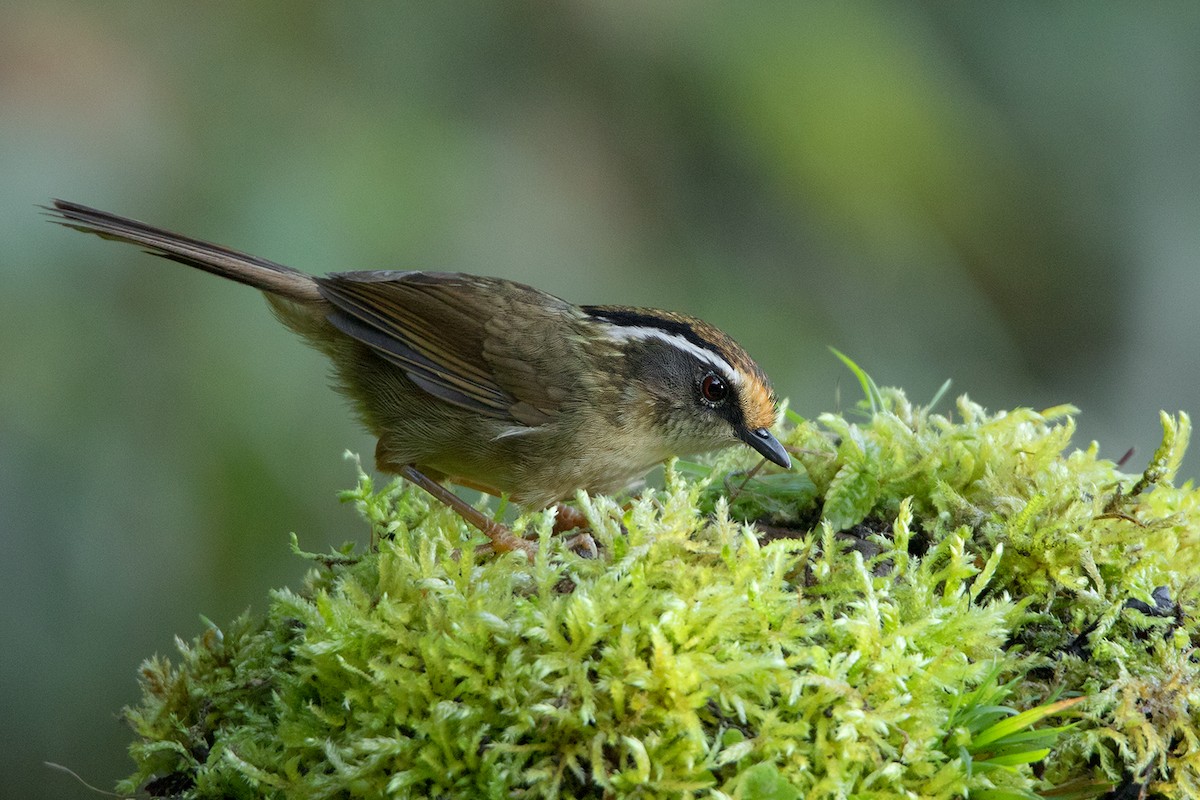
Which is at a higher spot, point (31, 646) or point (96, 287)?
point (96, 287)

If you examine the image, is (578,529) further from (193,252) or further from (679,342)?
(193,252)

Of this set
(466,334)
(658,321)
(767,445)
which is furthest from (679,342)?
(466,334)

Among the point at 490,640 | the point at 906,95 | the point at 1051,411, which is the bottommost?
the point at 490,640

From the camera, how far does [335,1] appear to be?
5.63 m

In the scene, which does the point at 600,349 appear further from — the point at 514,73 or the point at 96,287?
the point at 514,73

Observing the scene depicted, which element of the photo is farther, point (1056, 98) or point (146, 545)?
point (1056, 98)

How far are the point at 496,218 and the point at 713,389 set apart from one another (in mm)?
2600

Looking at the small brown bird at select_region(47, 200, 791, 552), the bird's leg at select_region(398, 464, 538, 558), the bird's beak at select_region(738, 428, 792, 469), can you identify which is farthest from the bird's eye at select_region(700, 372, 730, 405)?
the bird's leg at select_region(398, 464, 538, 558)

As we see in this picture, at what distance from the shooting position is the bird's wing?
11.6 feet

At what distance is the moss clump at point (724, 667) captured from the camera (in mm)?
2002

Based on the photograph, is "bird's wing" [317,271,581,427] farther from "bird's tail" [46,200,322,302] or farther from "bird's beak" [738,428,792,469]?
"bird's beak" [738,428,792,469]

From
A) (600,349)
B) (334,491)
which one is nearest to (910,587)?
(600,349)

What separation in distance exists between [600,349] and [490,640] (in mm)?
1688

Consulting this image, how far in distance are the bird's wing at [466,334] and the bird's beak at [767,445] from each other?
661 millimetres
